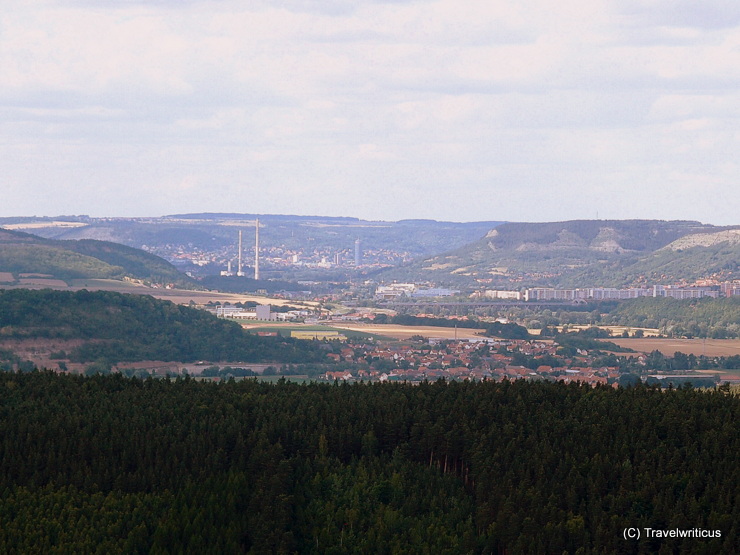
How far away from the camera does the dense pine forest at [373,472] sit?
47.0 meters

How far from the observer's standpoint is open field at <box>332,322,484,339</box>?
158 meters

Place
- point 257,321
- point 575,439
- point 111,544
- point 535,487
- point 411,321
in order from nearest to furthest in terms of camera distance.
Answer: point 111,544 < point 535,487 < point 575,439 < point 257,321 < point 411,321

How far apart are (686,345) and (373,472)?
105663 millimetres

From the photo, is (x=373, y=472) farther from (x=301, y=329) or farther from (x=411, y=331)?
(x=411, y=331)

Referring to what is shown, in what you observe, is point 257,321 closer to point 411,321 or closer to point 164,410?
point 411,321

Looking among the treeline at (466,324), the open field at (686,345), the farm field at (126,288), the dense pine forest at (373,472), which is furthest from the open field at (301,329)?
the dense pine forest at (373,472)

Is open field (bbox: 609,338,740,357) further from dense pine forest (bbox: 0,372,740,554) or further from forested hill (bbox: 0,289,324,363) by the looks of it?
dense pine forest (bbox: 0,372,740,554)

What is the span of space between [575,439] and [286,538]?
1572 centimetres

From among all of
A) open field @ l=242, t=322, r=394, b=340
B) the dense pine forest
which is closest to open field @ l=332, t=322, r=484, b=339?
open field @ l=242, t=322, r=394, b=340

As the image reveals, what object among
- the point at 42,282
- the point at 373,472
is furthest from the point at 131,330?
the point at 373,472

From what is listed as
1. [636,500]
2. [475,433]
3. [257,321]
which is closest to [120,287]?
[257,321]

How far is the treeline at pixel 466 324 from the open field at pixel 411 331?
9.05ft

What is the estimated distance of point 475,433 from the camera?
58.1 meters

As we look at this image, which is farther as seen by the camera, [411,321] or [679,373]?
[411,321]
